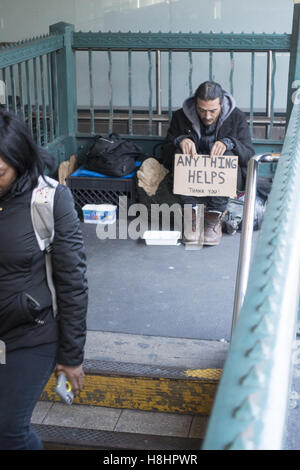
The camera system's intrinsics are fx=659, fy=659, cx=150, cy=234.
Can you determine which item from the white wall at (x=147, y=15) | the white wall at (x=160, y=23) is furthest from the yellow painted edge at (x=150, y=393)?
the white wall at (x=147, y=15)

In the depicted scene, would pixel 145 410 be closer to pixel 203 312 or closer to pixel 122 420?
pixel 122 420

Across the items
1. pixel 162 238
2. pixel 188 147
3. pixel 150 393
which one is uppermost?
pixel 188 147

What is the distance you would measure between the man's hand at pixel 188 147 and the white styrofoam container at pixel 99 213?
0.78 m

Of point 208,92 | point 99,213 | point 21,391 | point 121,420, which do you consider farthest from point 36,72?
point 21,391

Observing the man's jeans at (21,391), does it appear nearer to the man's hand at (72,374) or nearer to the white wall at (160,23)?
the man's hand at (72,374)

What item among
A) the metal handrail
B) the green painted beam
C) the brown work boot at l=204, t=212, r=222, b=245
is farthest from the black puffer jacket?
the green painted beam

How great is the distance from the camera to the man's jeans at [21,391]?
6.85 feet

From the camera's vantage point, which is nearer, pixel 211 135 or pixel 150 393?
pixel 150 393

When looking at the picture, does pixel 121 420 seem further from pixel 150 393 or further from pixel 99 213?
pixel 99 213

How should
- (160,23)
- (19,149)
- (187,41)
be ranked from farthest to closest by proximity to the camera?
(160,23), (187,41), (19,149)

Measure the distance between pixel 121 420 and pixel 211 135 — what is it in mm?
2658

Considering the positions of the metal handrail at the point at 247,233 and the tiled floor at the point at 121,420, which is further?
the tiled floor at the point at 121,420

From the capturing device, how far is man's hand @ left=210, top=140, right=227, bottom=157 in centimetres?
473

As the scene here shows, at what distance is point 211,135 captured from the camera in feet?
16.4
